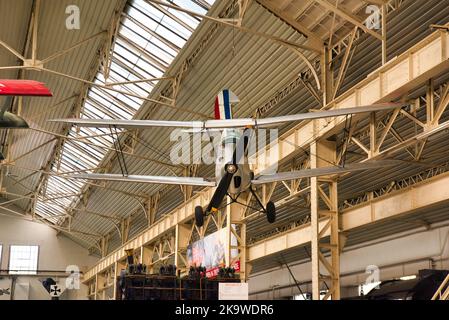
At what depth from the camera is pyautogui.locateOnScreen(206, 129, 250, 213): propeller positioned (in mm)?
18547

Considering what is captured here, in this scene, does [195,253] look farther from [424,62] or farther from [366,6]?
[424,62]

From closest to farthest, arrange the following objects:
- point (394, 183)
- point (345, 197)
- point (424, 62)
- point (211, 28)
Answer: point (424, 62) → point (211, 28) → point (394, 183) → point (345, 197)

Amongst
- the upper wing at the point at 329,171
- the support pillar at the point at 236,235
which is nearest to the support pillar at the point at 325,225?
the upper wing at the point at 329,171

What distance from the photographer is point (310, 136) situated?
2241 centimetres

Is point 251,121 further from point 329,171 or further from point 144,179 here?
point 144,179

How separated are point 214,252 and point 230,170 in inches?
448

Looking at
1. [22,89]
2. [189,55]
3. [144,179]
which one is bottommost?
[144,179]

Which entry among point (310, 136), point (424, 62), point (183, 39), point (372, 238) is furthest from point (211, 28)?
point (372, 238)

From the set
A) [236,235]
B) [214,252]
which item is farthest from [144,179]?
[214,252]

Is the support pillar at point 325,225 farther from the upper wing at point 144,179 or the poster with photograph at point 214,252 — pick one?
the poster with photograph at point 214,252

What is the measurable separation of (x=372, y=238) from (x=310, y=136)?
14624 millimetres

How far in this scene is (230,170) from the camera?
18703 mm

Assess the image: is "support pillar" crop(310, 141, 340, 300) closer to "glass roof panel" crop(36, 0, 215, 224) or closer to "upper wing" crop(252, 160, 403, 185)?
"upper wing" crop(252, 160, 403, 185)

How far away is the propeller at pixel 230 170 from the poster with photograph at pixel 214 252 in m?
9.38
